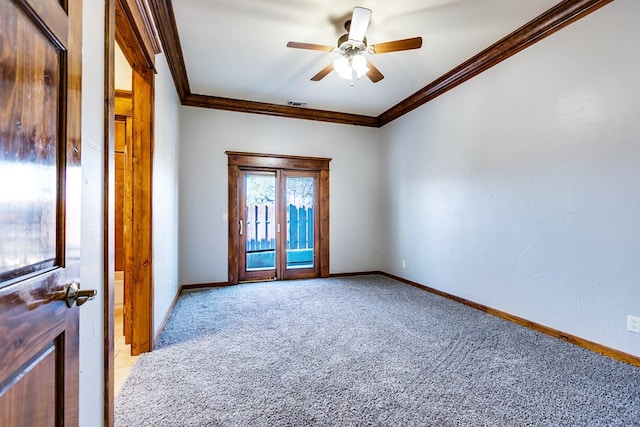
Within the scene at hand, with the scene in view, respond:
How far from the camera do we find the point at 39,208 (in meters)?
0.78

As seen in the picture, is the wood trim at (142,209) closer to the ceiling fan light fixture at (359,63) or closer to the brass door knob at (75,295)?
the brass door knob at (75,295)

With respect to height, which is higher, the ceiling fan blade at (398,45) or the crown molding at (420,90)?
the crown molding at (420,90)

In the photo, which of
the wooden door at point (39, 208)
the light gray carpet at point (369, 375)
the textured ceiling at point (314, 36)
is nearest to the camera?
the wooden door at point (39, 208)

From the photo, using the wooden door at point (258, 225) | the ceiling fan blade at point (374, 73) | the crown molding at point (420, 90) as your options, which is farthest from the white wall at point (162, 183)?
the ceiling fan blade at point (374, 73)

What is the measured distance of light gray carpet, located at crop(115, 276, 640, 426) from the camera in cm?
172

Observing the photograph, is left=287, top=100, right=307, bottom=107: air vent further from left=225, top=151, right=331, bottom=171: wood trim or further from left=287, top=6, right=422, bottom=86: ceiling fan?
left=287, top=6, right=422, bottom=86: ceiling fan

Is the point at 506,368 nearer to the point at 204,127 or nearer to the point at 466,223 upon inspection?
the point at 466,223

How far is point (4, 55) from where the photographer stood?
64 cm

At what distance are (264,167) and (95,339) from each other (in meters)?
4.01

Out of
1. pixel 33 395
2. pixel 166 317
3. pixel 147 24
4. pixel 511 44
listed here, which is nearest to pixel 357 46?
pixel 511 44

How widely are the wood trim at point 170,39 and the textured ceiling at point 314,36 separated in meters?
0.07

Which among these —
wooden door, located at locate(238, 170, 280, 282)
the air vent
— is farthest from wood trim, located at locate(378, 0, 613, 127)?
wooden door, located at locate(238, 170, 280, 282)

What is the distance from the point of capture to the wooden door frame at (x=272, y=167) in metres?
4.89

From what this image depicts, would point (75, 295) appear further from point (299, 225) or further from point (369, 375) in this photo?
point (299, 225)
